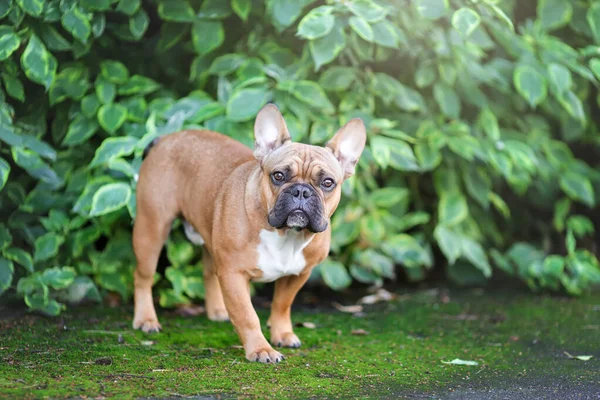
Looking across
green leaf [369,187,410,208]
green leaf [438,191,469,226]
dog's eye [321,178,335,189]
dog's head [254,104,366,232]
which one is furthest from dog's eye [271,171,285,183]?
green leaf [438,191,469,226]

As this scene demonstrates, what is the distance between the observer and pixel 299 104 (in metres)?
6.09

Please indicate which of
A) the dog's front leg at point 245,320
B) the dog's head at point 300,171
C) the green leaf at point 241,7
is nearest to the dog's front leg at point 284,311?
the dog's front leg at point 245,320

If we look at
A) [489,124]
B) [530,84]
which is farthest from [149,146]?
[530,84]

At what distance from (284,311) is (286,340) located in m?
0.18

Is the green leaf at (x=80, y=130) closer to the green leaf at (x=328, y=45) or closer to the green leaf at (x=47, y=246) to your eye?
the green leaf at (x=47, y=246)

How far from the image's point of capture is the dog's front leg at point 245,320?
14.8 feet

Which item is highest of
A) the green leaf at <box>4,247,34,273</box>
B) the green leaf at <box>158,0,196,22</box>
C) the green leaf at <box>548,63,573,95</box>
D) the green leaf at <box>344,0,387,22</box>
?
the green leaf at <box>344,0,387,22</box>

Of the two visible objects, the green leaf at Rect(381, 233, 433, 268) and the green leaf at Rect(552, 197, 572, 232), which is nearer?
the green leaf at Rect(381, 233, 433, 268)

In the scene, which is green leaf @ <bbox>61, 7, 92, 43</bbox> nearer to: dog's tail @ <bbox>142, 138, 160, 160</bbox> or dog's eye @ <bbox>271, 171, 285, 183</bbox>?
dog's tail @ <bbox>142, 138, 160, 160</bbox>

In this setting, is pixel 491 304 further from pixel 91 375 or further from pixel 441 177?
pixel 91 375

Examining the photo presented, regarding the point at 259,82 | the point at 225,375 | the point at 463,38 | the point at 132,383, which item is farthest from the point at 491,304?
the point at 132,383

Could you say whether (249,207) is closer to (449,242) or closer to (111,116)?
(111,116)

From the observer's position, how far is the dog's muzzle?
430 cm

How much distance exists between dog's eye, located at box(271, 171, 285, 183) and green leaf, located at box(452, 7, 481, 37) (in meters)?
1.97
